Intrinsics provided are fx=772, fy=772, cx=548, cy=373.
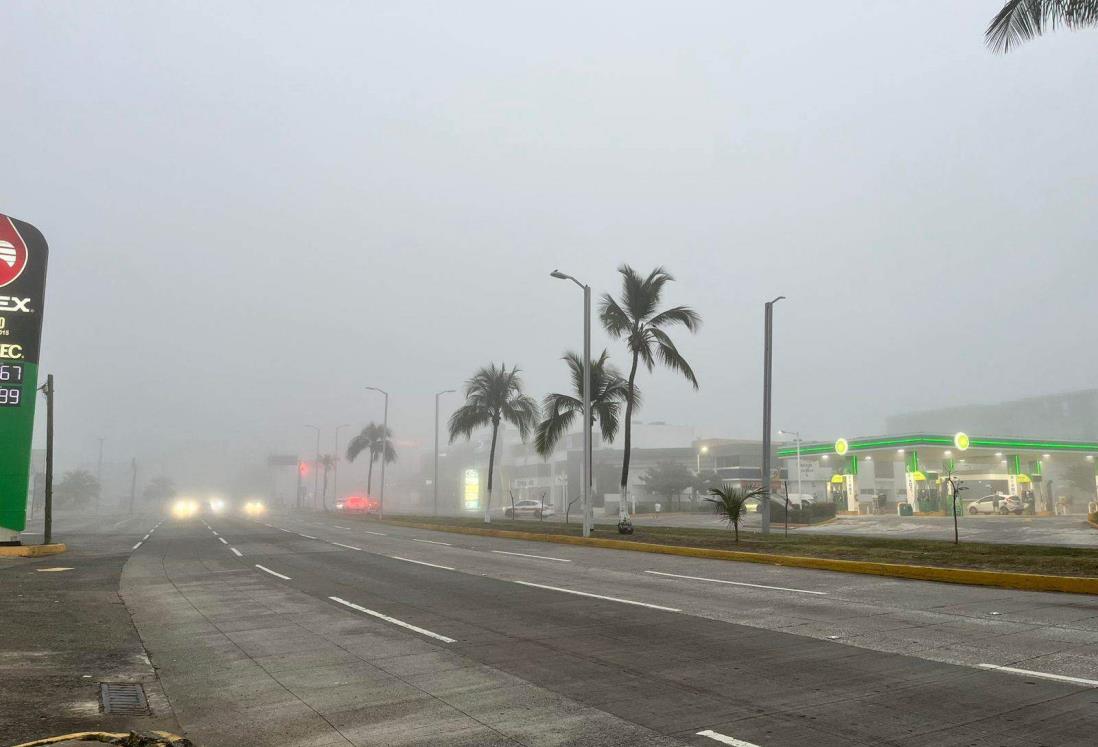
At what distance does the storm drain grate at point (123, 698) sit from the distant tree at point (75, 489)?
112021mm

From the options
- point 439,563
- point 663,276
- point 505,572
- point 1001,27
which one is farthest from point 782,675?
point 663,276

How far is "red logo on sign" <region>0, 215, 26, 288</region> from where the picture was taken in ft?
84.6

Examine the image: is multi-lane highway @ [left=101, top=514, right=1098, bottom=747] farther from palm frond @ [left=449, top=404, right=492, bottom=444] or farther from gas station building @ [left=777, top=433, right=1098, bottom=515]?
gas station building @ [left=777, top=433, right=1098, bottom=515]

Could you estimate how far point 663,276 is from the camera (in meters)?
30.4

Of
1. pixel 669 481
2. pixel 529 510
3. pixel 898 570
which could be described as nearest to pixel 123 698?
pixel 898 570

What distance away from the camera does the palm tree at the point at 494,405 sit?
44.2 m

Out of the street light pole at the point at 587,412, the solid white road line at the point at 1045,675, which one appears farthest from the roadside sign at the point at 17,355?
the solid white road line at the point at 1045,675

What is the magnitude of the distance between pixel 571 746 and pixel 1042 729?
327cm

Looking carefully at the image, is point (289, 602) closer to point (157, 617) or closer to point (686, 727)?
point (157, 617)

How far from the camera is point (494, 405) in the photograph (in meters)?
44.7

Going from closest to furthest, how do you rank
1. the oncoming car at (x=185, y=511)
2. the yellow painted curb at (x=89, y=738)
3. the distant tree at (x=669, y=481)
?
Answer: the yellow painted curb at (x=89, y=738) → the oncoming car at (x=185, y=511) → the distant tree at (x=669, y=481)

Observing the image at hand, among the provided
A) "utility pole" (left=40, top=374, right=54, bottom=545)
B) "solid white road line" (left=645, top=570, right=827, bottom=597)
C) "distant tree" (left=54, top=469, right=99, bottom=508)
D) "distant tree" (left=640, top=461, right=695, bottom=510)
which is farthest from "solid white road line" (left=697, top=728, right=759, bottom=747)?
"distant tree" (left=54, top=469, right=99, bottom=508)

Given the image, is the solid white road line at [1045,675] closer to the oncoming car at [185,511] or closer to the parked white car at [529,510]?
the parked white car at [529,510]

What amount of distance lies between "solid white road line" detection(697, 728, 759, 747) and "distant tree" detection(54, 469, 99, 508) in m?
116
